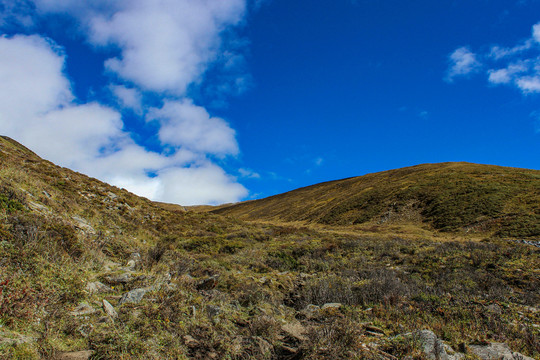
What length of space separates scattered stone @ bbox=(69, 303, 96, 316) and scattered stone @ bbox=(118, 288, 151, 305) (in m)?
0.59

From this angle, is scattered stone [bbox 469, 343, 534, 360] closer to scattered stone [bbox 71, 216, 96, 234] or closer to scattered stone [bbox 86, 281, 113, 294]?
scattered stone [bbox 86, 281, 113, 294]

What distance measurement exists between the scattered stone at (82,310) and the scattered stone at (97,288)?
0.67 meters

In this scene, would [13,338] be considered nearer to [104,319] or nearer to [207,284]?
[104,319]

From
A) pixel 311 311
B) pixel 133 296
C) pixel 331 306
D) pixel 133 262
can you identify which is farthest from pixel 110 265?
pixel 331 306

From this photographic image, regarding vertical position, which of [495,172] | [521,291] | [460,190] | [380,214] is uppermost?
[495,172]

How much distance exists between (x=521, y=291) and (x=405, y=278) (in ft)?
11.0

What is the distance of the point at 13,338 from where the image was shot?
3.55m

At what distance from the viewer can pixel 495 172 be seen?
47781 millimetres

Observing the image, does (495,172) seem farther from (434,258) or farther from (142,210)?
(142,210)

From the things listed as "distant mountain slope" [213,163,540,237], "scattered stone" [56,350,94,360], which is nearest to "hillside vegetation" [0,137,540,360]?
"scattered stone" [56,350,94,360]

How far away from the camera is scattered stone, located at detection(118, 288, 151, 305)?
5.46m

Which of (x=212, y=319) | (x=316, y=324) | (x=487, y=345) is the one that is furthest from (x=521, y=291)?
(x=212, y=319)

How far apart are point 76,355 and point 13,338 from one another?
33.5 inches

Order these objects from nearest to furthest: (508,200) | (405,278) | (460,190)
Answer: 1. (405,278)
2. (508,200)
3. (460,190)
